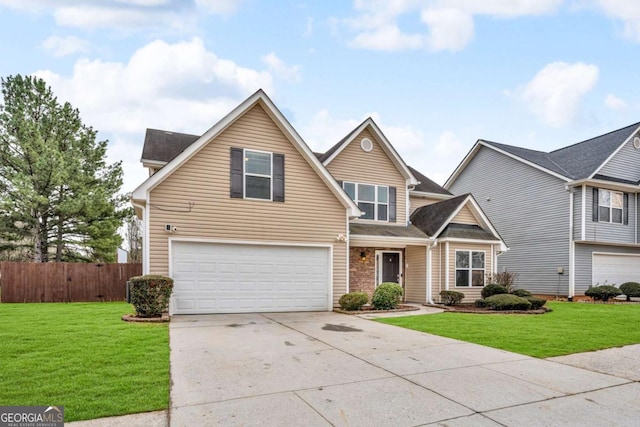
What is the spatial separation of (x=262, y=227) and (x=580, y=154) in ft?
58.6

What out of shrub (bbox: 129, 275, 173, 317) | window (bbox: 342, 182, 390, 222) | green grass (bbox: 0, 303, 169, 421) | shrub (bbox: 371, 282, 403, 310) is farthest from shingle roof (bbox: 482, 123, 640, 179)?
green grass (bbox: 0, 303, 169, 421)

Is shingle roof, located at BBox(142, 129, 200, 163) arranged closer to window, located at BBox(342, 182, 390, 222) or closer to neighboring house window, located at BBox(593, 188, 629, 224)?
window, located at BBox(342, 182, 390, 222)

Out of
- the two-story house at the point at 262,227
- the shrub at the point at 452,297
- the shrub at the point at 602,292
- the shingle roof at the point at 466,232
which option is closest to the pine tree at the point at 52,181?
the two-story house at the point at 262,227

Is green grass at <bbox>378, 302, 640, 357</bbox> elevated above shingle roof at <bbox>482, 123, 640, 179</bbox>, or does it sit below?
below

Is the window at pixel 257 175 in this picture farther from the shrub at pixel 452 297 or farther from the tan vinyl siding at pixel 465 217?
the tan vinyl siding at pixel 465 217

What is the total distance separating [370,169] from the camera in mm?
16938

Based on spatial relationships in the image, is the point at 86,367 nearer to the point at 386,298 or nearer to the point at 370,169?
the point at 386,298

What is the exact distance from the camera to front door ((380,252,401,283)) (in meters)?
17.2

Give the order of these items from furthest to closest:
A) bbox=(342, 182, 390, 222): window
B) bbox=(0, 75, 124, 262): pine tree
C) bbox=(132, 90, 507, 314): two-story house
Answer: bbox=(0, 75, 124, 262): pine tree < bbox=(342, 182, 390, 222): window < bbox=(132, 90, 507, 314): two-story house

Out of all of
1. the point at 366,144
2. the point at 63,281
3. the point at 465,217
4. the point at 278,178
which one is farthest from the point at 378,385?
the point at 63,281

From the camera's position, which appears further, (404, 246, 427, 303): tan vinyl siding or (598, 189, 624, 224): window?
(598, 189, 624, 224): window

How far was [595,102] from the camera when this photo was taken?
20.0 meters

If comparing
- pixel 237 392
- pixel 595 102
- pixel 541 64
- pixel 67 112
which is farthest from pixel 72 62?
pixel 595 102

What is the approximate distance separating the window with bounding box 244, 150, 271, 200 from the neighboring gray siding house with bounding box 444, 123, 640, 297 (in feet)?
47.5
